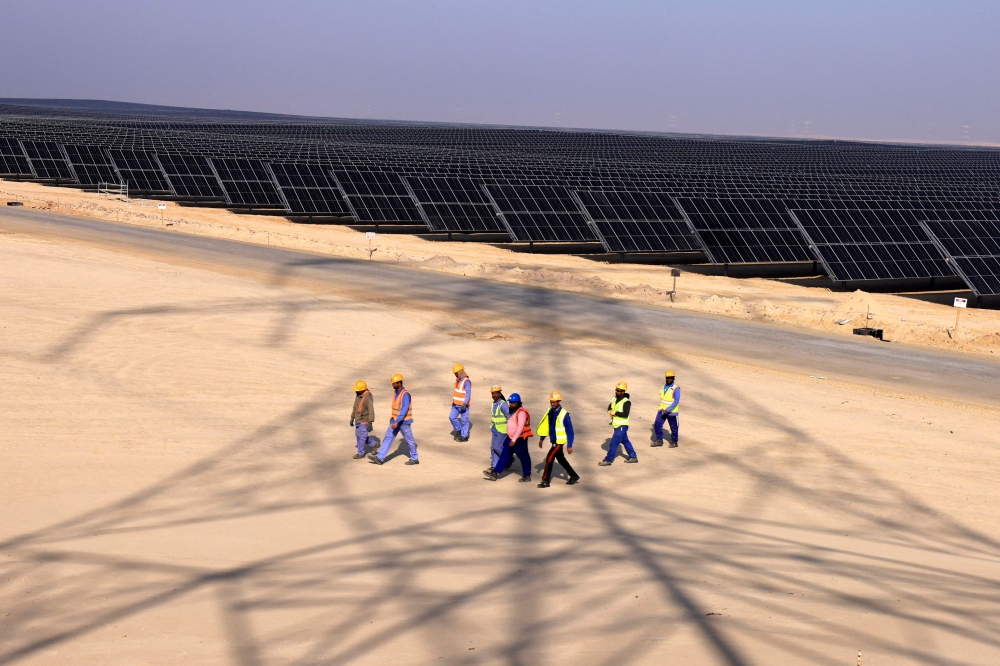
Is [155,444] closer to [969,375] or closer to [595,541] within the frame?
[595,541]

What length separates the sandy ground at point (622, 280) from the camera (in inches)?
1126

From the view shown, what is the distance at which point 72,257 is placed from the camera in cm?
3131

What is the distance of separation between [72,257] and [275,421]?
16.2 metres

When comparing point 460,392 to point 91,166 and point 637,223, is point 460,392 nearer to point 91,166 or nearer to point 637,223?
point 637,223

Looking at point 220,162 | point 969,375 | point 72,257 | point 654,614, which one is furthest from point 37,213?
point 654,614

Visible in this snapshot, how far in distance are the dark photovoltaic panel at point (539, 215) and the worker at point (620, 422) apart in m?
26.3

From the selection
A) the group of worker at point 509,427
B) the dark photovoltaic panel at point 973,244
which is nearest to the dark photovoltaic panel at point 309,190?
the dark photovoltaic panel at point 973,244

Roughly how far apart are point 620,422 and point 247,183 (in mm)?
41542

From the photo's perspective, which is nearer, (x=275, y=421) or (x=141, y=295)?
(x=275, y=421)

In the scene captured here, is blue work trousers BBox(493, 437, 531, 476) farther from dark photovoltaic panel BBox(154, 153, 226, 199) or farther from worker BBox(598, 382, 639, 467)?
dark photovoltaic panel BBox(154, 153, 226, 199)

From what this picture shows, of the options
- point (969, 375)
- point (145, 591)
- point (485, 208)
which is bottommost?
point (145, 591)

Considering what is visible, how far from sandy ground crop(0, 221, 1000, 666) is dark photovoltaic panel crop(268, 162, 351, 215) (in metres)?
24.1

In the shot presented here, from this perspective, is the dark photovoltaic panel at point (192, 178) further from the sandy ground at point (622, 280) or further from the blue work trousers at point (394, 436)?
the blue work trousers at point (394, 436)

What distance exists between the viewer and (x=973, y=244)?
3744 centimetres
